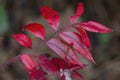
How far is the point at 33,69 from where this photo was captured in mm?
668

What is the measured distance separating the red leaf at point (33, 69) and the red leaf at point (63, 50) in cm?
5

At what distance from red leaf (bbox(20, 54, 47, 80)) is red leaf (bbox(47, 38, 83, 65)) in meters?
0.05

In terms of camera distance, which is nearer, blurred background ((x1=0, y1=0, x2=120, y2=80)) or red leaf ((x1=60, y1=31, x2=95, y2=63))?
red leaf ((x1=60, y1=31, x2=95, y2=63))

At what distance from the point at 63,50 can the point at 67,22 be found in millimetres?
1703

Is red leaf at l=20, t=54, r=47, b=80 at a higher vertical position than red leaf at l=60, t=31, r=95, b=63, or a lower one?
lower

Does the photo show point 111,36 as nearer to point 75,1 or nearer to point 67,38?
point 75,1

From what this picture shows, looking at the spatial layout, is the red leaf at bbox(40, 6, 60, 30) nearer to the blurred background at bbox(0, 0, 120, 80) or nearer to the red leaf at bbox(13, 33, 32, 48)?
the red leaf at bbox(13, 33, 32, 48)

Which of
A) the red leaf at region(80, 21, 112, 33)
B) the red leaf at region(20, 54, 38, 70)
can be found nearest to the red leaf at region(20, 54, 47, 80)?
the red leaf at region(20, 54, 38, 70)

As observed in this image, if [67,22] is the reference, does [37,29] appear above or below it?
above

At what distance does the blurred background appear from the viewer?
95.1 inches

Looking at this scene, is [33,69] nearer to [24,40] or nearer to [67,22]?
[24,40]

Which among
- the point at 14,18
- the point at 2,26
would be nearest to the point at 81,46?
the point at 2,26

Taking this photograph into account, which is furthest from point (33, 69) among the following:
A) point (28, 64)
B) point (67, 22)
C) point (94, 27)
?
point (67, 22)

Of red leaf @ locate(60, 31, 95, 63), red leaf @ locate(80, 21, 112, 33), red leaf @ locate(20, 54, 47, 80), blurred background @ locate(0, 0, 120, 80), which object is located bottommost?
blurred background @ locate(0, 0, 120, 80)
